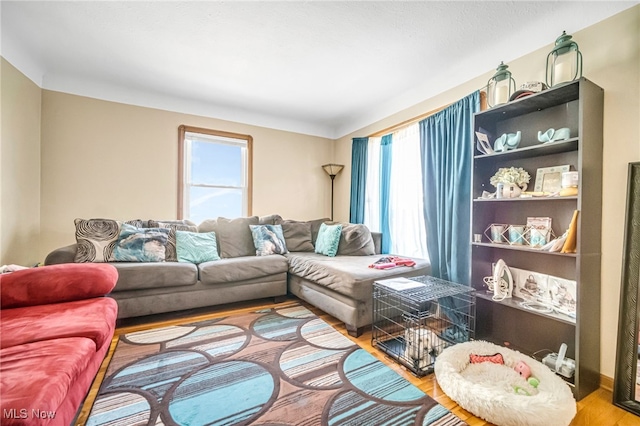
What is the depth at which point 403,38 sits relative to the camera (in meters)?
2.11

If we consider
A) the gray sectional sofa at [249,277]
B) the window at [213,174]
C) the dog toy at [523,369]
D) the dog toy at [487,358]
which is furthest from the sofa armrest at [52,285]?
the dog toy at [523,369]

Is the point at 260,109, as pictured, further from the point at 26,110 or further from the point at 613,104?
the point at 613,104

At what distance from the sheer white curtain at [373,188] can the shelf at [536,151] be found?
160cm

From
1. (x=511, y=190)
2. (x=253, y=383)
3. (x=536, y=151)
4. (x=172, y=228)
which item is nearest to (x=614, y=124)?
(x=536, y=151)

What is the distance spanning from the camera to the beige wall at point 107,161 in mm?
2787

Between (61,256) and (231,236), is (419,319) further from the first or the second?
(61,256)

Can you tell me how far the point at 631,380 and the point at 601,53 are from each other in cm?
189

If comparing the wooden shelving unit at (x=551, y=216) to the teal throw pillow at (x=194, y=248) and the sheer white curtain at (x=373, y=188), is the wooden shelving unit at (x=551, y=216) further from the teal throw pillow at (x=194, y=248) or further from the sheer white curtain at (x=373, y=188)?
the teal throw pillow at (x=194, y=248)

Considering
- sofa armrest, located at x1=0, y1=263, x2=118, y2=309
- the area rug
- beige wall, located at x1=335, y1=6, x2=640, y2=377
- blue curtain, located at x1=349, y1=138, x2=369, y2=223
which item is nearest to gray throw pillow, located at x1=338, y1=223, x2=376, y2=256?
blue curtain, located at x1=349, y1=138, x2=369, y2=223

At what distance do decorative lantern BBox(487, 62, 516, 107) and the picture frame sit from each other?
1.91 feet

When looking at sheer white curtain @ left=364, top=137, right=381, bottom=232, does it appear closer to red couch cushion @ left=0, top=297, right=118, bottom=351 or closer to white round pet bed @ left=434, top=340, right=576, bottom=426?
white round pet bed @ left=434, top=340, right=576, bottom=426

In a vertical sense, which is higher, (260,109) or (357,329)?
(260,109)

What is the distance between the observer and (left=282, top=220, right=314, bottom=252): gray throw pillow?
353 centimetres

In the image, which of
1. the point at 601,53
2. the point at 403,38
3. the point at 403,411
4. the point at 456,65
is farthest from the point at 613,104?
the point at 403,411
